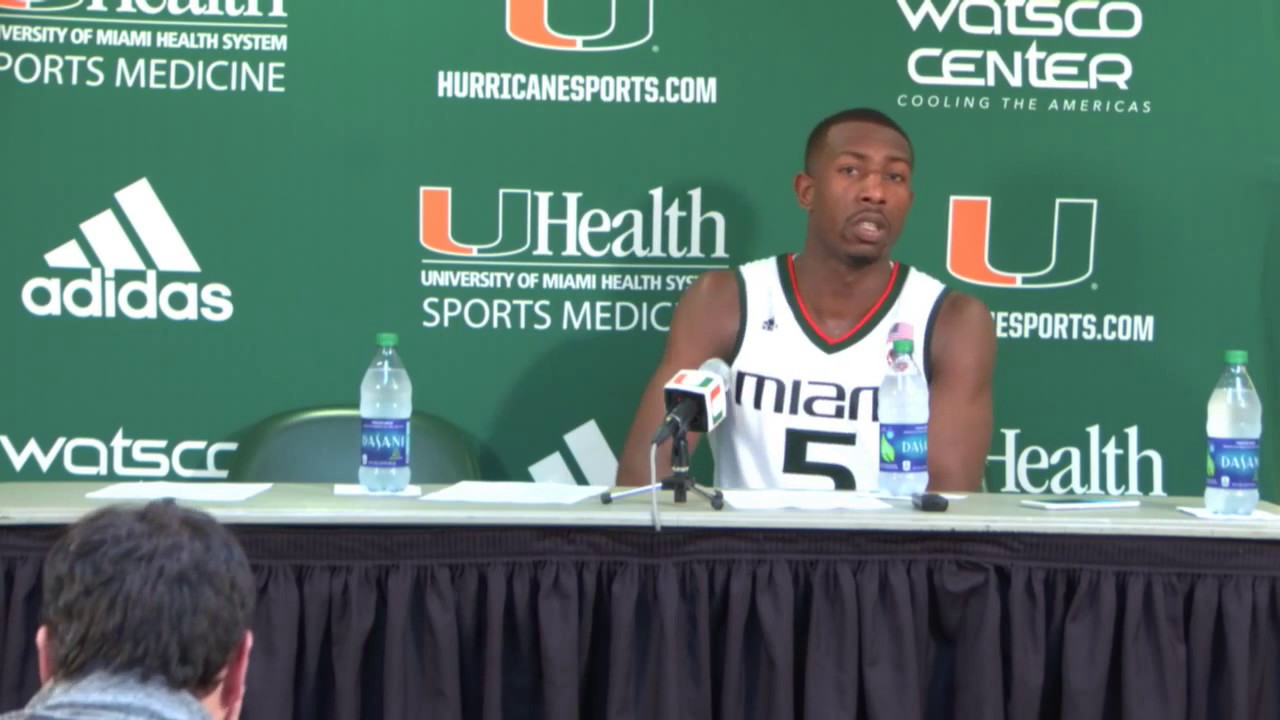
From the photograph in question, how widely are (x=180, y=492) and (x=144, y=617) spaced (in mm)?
1437

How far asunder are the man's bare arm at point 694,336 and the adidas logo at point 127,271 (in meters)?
1.20

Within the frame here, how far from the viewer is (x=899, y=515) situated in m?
2.33

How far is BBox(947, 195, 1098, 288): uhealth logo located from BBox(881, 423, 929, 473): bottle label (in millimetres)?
1456

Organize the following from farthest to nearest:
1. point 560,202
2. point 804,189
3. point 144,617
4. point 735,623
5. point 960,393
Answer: point 560,202
point 804,189
point 960,393
point 735,623
point 144,617

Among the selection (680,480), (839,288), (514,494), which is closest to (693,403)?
(680,480)

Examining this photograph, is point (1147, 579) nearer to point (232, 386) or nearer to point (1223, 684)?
point (1223, 684)

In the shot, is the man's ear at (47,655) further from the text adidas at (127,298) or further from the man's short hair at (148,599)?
the text adidas at (127,298)

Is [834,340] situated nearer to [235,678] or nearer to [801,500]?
[801,500]

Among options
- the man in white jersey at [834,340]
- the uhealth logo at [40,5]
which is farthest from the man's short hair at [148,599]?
the uhealth logo at [40,5]

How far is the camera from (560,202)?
396cm

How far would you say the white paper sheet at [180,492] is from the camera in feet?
7.99

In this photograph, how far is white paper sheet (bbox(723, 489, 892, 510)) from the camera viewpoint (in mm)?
2391

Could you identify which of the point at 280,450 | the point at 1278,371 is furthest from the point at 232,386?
the point at 1278,371

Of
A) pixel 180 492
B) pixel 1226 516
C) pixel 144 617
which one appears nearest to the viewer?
pixel 144 617
